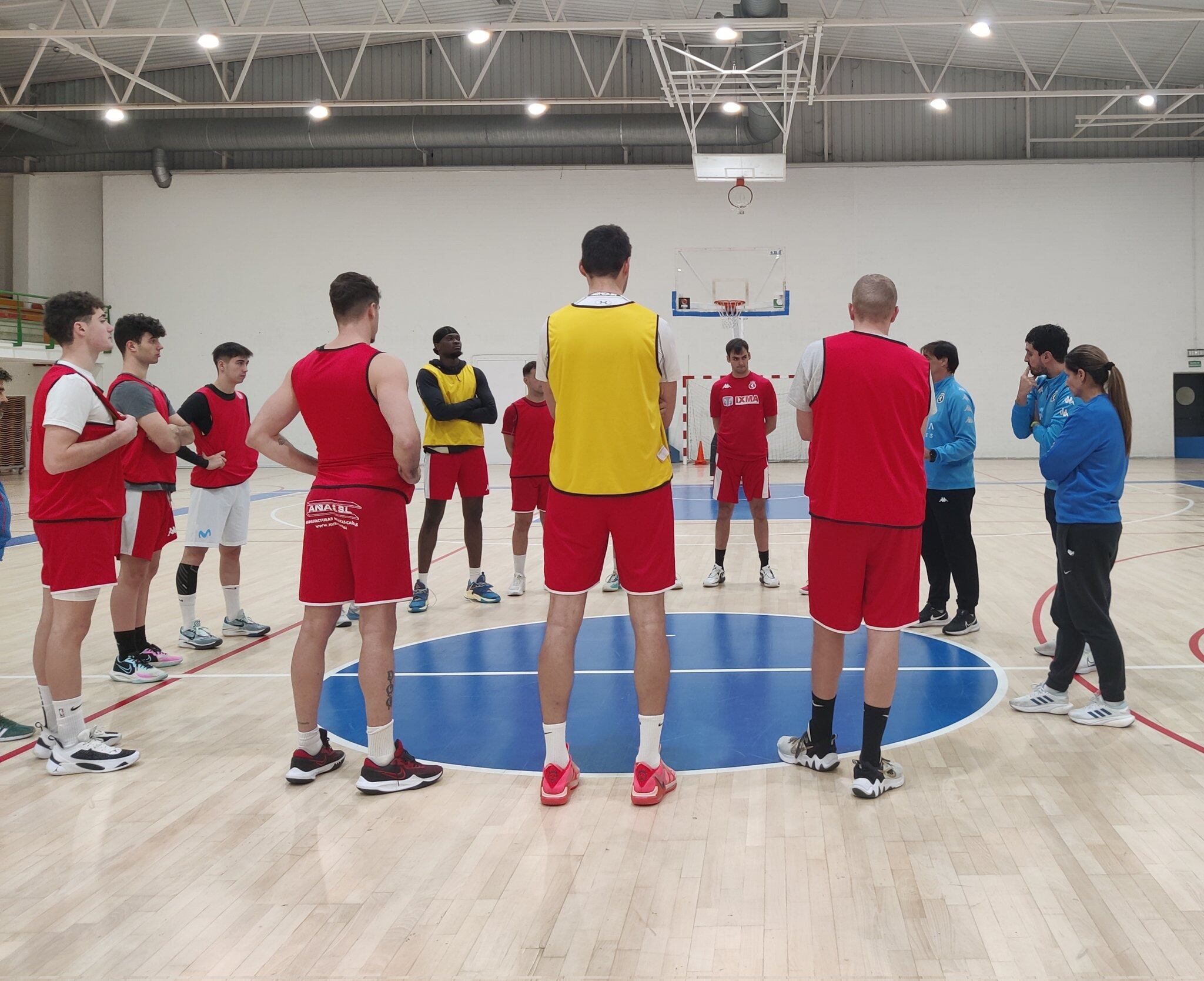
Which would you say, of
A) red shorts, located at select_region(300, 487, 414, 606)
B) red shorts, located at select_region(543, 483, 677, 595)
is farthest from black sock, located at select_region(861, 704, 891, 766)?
red shorts, located at select_region(300, 487, 414, 606)

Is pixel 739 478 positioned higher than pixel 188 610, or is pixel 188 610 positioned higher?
pixel 739 478

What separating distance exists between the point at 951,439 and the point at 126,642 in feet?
15.4

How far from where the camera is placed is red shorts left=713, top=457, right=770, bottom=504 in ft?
24.2

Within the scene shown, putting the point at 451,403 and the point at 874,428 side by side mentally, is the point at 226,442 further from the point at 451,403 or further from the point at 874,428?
the point at 874,428

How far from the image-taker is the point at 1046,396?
4.95 metres

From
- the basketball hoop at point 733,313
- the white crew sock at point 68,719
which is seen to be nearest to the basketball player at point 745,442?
the white crew sock at point 68,719

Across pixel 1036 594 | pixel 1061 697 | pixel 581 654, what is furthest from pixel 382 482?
pixel 1036 594

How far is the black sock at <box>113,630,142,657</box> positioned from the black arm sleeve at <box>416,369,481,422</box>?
230 cm

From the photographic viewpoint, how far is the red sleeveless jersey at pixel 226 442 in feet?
18.7

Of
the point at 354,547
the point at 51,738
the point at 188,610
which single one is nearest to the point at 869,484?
the point at 354,547

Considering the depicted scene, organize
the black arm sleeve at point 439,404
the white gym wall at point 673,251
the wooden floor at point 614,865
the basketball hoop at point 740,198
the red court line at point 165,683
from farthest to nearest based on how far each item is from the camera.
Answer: the white gym wall at point 673,251
the basketball hoop at point 740,198
the black arm sleeve at point 439,404
the red court line at point 165,683
the wooden floor at point 614,865

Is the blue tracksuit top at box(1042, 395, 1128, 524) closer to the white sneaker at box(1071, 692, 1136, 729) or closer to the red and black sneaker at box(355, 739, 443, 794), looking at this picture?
the white sneaker at box(1071, 692, 1136, 729)

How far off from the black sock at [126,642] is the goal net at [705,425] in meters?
16.1

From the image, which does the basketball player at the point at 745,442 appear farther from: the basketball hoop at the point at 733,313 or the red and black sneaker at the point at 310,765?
the basketball hoop at the point at 733,313
